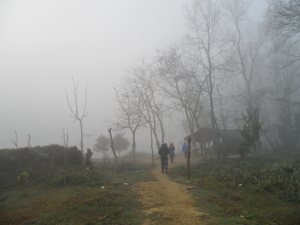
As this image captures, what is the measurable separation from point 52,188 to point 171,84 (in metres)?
17.2

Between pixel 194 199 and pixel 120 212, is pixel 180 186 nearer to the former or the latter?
pixel 194 199

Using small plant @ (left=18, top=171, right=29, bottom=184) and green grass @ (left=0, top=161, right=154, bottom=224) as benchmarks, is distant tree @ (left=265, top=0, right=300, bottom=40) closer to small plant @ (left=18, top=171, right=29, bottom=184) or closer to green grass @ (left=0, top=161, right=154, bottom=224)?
green grass @ (left=0, top=161, right=154, bottom=224)

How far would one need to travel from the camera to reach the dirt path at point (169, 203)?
474 centimetres

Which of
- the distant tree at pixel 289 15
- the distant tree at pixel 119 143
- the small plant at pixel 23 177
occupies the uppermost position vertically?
the distant tree at pixel 289 15

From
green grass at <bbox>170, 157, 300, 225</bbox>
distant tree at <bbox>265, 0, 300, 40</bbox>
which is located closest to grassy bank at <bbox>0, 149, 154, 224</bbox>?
green grass at <bbox>170, 157, 300, 225</bbox>

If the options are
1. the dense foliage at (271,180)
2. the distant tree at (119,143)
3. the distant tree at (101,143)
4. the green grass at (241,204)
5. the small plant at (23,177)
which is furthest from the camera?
the distant tree at (119,143)

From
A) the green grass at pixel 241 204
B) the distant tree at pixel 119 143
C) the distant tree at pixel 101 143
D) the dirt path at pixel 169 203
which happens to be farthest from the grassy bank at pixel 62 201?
the distant tree at pixel 119 143

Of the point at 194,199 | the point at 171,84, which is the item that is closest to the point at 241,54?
the point at 171,84

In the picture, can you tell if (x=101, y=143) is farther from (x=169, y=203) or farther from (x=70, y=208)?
(x=169, y=203)

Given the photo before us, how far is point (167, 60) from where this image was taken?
2109 centimetres

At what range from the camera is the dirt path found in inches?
187

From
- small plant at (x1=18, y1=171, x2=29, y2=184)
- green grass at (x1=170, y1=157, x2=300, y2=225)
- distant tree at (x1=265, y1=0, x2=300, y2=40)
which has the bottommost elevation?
green grass at (x1=170, y1=157, x2=300, y2=225)

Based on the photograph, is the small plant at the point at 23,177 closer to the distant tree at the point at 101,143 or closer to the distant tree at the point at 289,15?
the distant tree at the point at 289,15

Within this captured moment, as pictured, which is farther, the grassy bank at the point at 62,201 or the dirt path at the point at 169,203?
the grassy bank at the point at 62,201
